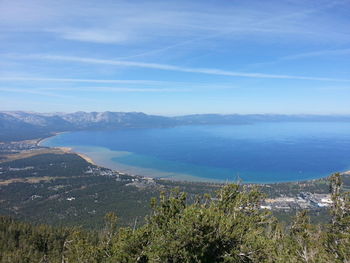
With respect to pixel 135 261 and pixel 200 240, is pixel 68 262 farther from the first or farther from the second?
pixel 200 240

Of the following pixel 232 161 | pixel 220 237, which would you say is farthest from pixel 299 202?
pixel 220 237

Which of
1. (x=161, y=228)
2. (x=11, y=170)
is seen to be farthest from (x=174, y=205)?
(x=11, y=170)

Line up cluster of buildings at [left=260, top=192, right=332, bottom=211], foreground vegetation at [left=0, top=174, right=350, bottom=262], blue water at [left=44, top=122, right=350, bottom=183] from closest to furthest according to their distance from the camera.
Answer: foreground vegetation at [left=0, top=174, right=350, bottom=262] → cluster of buildings at [left=260, top=192, right=332, bottom=211] → blue water at [left=44, top=122, right=350, bottom=183]

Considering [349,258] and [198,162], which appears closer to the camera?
[349,258]

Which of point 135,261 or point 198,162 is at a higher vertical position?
point 135,261

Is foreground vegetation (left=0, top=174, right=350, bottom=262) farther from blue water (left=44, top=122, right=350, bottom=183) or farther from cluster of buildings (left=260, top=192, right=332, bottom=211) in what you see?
blue water (left=44, top=122, right=350, bottom=183)

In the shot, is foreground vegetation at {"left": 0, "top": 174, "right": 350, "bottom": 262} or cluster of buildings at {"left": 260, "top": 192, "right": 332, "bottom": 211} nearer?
foreground vegetation at {"left": 0, "top": 174, "right": 350, "bottom": 262}

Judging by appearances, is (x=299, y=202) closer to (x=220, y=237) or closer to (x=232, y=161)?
(x=232, y=161)

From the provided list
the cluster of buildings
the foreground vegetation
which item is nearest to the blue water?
the cluster of buildings

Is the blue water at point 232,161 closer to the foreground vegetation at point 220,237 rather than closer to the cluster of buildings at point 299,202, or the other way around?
the cluster of buildings at point 299,202

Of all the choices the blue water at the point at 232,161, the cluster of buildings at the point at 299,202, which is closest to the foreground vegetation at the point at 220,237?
the cluster of buildings at the point at 299,202

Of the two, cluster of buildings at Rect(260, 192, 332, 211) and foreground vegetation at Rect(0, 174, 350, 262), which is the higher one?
foreground vegetation at Rect(0, 174, 350, 262)
